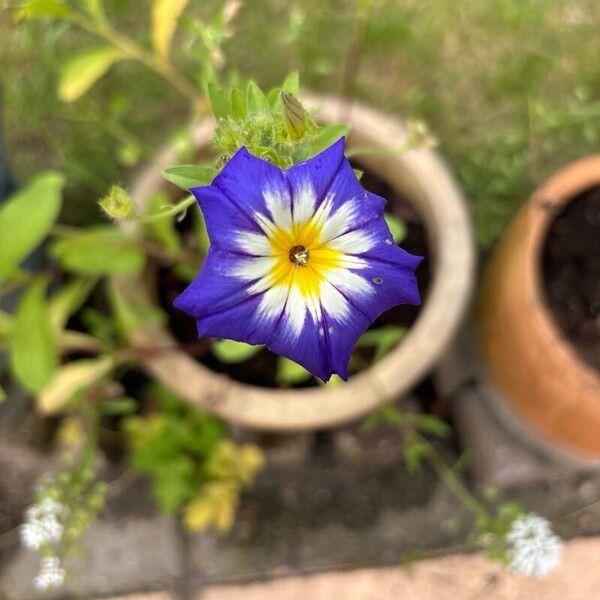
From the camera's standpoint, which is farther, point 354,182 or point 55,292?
point 55,292

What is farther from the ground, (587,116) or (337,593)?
(587,116)

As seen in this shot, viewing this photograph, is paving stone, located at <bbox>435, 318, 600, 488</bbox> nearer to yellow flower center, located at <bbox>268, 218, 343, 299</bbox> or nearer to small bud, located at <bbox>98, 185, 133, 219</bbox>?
yellow flower center, located at <bbox>268, 218, 343, 299</bbox>

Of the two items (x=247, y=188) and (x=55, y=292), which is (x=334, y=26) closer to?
(x=55, y=292)

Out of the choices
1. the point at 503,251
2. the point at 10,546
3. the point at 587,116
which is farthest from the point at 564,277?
the point at 10,546

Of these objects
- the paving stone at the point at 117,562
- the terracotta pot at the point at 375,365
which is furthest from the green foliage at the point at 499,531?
the paving stone at the point at 117,562

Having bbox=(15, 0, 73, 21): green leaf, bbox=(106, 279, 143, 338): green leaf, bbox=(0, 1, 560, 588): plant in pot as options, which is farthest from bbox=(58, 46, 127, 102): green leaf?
bbox=(106, 279, 143, 338): green leaf

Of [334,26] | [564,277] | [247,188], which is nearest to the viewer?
[247,188]
